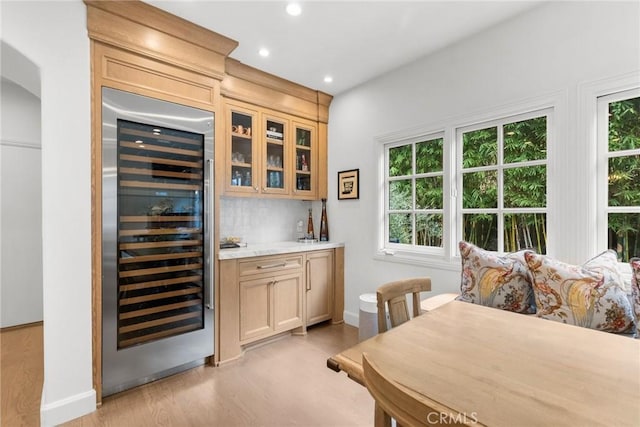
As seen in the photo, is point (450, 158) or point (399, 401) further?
point (450, 158)

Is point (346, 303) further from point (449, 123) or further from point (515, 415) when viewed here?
point (515, 415)

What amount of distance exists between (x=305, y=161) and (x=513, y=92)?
2.05 m

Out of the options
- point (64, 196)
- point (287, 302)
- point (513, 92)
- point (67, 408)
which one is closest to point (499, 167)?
point (513, 92)

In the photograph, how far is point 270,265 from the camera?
277cm

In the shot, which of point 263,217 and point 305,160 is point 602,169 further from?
point 263,217

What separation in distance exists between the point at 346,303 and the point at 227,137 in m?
2.20

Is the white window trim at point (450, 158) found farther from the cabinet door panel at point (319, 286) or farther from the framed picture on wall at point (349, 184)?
the cabinet door panel at point (319, 286)

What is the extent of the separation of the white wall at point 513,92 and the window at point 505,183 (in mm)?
132

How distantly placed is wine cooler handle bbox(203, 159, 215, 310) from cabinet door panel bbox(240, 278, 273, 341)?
0.30 metres

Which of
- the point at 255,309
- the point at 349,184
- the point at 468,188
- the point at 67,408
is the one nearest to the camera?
the point at 67,408

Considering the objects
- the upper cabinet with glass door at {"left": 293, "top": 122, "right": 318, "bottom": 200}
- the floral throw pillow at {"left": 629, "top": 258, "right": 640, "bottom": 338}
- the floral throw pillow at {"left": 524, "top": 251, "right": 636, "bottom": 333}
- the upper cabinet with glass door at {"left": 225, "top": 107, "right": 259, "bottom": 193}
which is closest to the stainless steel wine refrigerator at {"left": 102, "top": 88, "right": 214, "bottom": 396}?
the upper cabinet with glass door at {"left": 225, "top": 107, "right": 259, "bottom": 193}

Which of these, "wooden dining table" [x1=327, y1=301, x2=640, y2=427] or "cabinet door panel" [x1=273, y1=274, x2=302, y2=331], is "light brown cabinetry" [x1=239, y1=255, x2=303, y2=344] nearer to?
"cabinet door panel" [x1=273, y1=274, x2=302, y2=331]

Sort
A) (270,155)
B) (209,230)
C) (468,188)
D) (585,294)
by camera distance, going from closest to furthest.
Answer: (585,294)
(209,230)
(468,188)
(270,155)

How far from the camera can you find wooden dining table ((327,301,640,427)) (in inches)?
27.4
